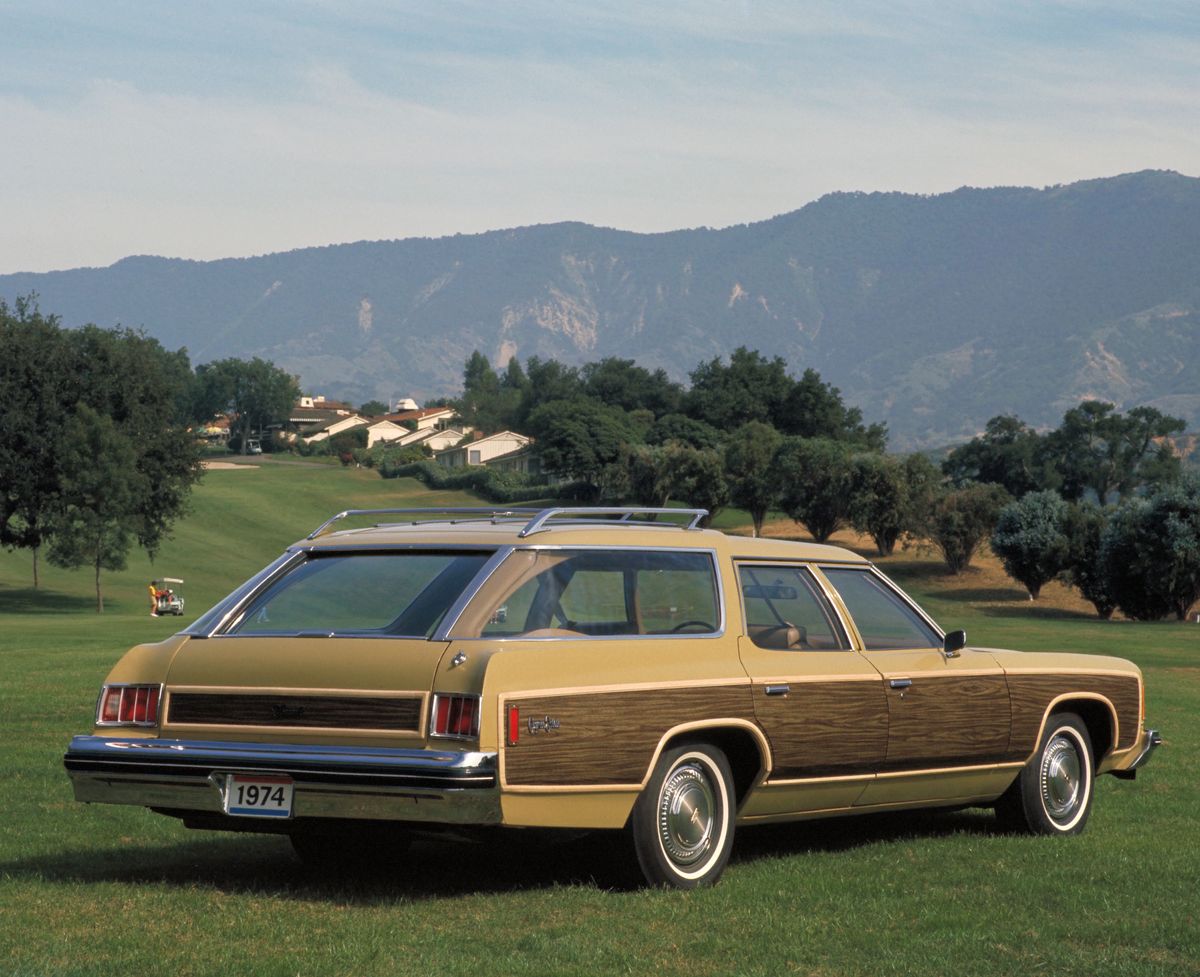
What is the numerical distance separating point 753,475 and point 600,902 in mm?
101777

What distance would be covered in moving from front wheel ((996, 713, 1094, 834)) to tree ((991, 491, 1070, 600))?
225 ft

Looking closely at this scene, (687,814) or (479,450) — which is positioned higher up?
(479,450)

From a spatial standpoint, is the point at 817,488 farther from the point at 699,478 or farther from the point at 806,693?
the point at 806,693

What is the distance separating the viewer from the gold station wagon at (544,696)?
8.00 metres

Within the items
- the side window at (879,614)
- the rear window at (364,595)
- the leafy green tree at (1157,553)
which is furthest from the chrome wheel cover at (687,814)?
the leafy green tree at (1157,553)

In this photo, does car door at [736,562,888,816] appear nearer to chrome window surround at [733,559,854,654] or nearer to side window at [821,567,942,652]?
chrome window surround at [733,559,854,654]

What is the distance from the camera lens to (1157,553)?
69938mm

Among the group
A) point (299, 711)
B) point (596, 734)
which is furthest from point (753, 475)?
point (299, 711)

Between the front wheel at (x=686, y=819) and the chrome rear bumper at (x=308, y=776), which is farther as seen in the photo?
the front wheel at (x=686, y=819)

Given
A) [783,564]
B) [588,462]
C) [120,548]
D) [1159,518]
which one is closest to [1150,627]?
[1159,518]

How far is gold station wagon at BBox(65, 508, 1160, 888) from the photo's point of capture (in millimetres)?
7996

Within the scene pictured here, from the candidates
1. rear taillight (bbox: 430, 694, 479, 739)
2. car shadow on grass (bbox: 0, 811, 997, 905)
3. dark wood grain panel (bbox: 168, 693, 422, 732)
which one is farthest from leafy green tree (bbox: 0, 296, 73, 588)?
rear taillight (bbox: 430, 694, 479, 739)

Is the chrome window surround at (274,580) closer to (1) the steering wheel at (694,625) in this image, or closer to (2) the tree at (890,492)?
(1) the steering wheel at (694,625)

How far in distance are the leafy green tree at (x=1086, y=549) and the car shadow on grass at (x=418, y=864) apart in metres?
66.9
